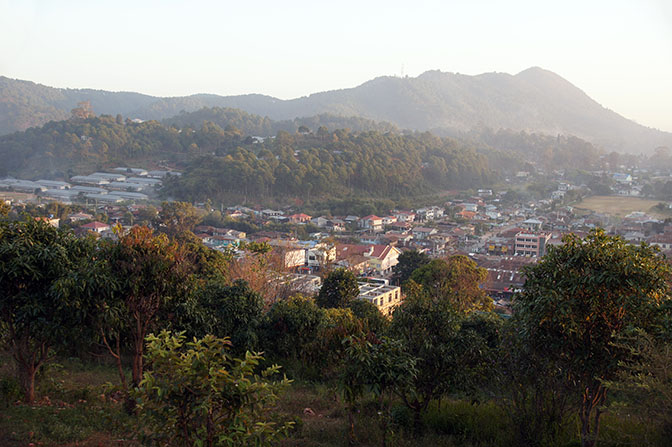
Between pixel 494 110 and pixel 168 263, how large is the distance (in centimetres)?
12167

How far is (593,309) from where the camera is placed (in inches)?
130

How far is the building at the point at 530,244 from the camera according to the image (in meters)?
23.1

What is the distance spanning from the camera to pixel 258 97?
123m

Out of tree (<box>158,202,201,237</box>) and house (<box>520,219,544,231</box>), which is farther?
house (<box>520,219,544,231</box>)

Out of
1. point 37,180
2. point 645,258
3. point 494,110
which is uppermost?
point 494,110

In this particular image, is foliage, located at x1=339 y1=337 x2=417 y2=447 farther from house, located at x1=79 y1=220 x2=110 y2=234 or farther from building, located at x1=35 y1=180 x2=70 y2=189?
building, located at x1=35 y1=180 x2=70 y2=189

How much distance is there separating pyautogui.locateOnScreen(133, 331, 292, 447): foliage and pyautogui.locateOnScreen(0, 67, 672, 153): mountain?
87.7 meters

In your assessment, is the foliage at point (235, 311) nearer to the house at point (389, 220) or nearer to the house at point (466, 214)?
the house at point (389, 220)

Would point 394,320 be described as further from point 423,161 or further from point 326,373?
point 423,161

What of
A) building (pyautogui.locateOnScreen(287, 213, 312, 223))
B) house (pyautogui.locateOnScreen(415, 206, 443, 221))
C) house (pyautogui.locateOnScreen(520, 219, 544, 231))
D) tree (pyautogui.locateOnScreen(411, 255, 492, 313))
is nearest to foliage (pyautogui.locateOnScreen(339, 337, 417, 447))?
tree (pyautogui.locateOnScreen(411, 255, 492, 313))

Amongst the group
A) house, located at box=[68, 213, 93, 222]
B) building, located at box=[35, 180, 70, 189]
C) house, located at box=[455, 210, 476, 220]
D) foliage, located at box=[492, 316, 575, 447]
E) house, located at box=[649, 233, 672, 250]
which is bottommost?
house, located at box=[68, 213, 93, 222]

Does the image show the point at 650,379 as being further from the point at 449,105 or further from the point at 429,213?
the point at 449,105

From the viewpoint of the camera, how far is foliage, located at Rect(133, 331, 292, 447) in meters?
2.38

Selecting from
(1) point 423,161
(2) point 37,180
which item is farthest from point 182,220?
(1) point 423,161
